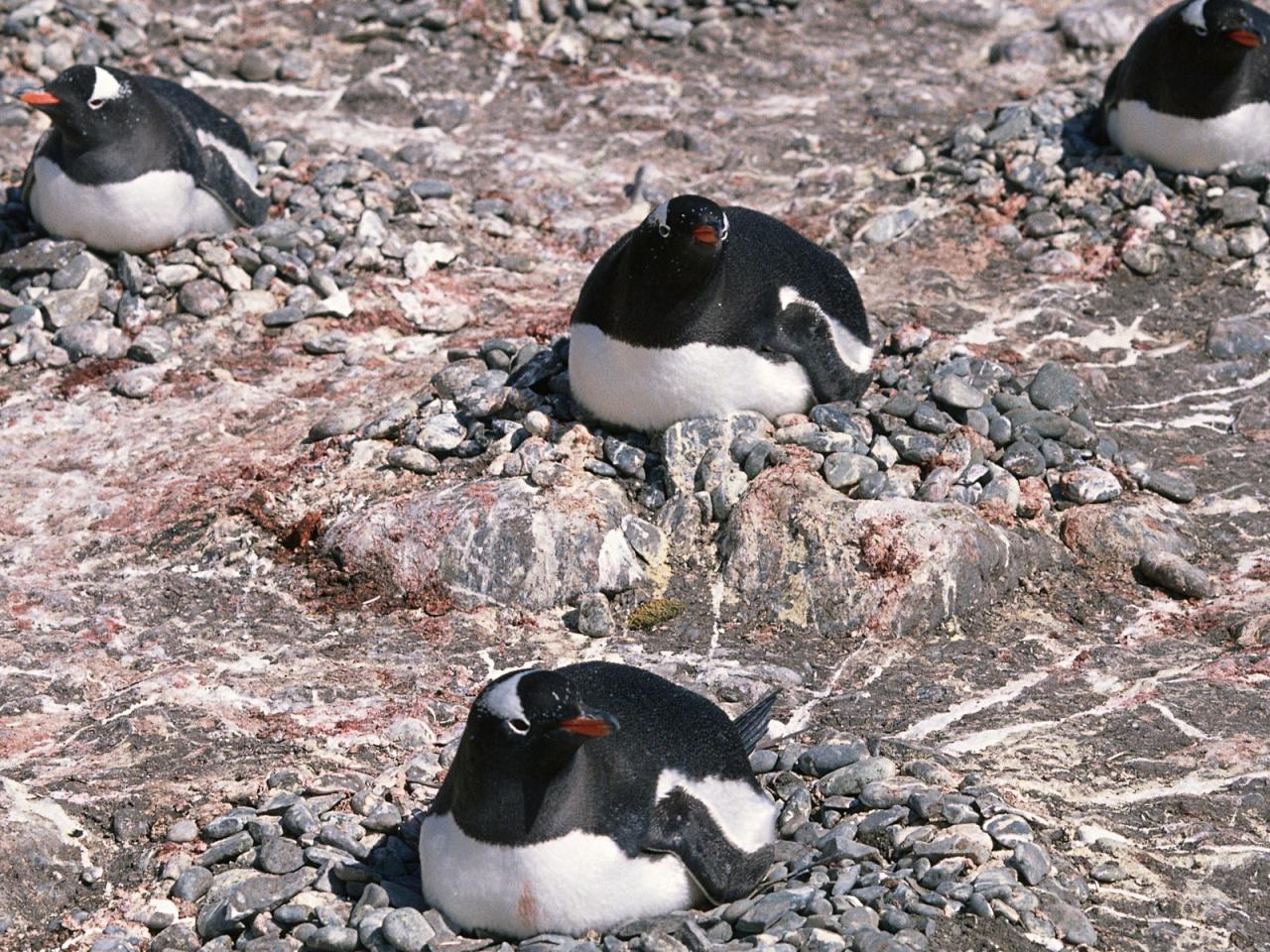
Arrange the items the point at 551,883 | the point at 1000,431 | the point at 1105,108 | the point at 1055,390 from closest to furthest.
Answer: the point at 551,883, the point at 1000,431, the point at 1055,390, the point at 1105,108

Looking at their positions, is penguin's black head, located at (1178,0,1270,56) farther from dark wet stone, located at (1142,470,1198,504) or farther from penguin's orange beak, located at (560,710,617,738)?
penguin's orange beak, located at (560,710,617,738)

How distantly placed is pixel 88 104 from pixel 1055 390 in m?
5.60

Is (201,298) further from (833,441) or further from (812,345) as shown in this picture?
(833,441)

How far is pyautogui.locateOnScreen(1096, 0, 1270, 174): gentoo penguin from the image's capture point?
422 inches

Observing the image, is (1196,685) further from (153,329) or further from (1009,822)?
(153,329)

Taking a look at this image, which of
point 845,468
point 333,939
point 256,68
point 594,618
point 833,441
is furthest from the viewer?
point 256,68

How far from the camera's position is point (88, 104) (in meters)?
10.1

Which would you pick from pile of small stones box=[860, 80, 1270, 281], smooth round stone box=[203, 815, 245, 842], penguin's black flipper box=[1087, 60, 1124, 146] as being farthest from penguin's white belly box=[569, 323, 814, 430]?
penguin's black flipper box=[1087, 60, 1124, 146]

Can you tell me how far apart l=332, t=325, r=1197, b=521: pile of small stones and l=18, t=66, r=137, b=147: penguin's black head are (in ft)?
8.61

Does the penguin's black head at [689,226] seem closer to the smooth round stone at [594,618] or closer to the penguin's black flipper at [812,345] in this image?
the penguin's black flipper at [812,345]

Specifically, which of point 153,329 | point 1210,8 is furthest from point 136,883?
point 1210,8

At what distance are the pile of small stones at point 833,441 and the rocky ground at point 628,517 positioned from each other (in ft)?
0.09

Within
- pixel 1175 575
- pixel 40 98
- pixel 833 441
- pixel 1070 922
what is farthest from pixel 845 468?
pixel 40 98

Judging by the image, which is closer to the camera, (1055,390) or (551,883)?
(551,883)
